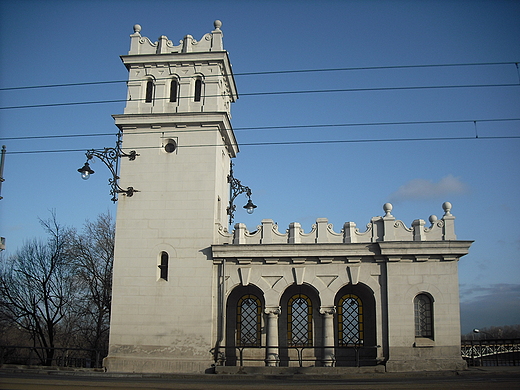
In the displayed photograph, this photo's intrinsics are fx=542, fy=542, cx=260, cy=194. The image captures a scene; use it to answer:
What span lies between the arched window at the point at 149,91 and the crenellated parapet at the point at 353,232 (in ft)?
26.8

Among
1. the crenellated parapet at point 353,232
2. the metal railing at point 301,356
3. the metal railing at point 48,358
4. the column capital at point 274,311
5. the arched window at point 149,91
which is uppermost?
the arched window at point 149,91

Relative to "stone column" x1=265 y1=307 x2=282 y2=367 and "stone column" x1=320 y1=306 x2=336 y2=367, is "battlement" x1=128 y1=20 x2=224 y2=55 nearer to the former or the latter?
"stone column" x1=265 y1=307 x2=282 y2=367

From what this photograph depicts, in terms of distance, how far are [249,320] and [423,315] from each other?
8.38m

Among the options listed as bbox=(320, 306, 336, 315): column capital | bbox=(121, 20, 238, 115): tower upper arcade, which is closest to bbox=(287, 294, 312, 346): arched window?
bbox=(320, 306, 336, 315): column capital

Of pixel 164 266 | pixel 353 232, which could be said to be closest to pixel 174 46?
pixel 164 266

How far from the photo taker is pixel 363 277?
25.6 m

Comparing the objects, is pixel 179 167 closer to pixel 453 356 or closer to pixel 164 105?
pixel 164 105

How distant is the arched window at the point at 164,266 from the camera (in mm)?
26422

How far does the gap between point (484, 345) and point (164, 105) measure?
2019 centimetres

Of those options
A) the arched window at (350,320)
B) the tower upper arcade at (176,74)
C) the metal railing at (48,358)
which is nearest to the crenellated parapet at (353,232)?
the arched window at (350,320)

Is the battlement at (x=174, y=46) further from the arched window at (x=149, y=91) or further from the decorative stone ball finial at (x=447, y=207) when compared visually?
the decorative stone ball finial at (x=447, y=207)

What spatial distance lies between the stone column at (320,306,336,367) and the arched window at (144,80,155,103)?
45.4 feet

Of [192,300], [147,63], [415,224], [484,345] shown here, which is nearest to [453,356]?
[484,345]

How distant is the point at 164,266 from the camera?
26.5m
